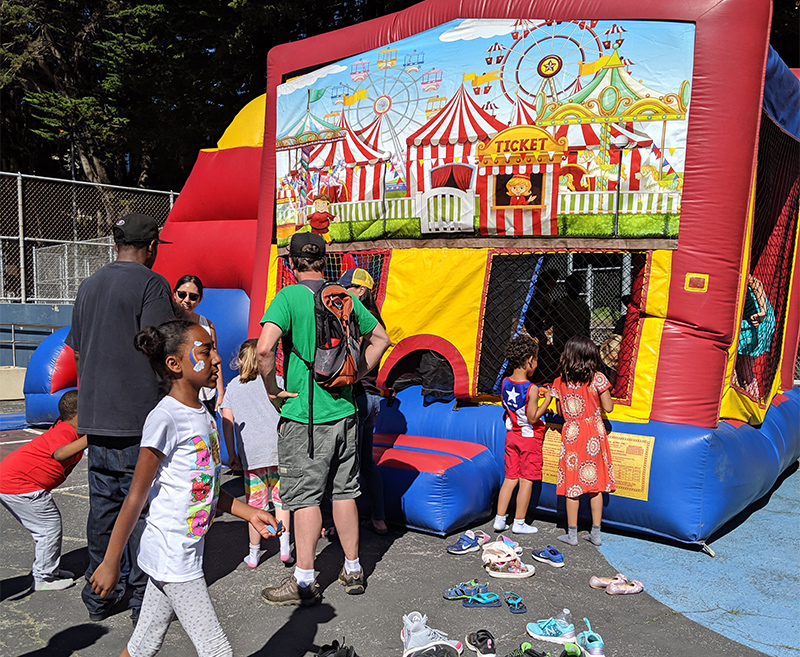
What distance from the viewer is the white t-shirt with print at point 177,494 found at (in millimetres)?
2342

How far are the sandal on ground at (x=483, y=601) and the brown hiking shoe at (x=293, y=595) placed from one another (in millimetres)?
742

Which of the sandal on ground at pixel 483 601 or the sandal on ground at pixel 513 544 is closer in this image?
the sandal on ground at pixel 483 601

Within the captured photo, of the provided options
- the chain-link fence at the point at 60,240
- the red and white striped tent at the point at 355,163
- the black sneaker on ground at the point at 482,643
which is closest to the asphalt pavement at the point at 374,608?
the black sneaker on ground at the point at 482,643

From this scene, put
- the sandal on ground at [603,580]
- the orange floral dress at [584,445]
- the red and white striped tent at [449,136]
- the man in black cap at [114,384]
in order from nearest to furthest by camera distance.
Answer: the man in black cap at [114,384], the sandal on ground at [603,580], the orange floral dress at [584,445], the red and white striped tent at [449,136]

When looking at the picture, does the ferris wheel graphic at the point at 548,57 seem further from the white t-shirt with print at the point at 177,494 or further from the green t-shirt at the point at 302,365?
the white t-shirt with print at the point at 177,494

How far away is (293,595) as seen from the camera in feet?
11.4

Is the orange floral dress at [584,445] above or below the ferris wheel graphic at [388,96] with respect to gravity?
below

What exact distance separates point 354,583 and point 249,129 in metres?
5.72

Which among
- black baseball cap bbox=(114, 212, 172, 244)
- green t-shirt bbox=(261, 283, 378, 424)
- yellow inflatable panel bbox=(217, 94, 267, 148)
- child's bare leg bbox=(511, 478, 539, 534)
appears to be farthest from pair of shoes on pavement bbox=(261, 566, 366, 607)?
yellow inflatable panel bbox=(217, 94, 267, 148)

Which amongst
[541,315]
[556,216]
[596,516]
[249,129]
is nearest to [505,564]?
[596,516]

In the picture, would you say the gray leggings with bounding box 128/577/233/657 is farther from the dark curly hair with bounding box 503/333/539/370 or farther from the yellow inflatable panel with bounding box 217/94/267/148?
the yellow inflatable panel with bounding box 217/94/267/148

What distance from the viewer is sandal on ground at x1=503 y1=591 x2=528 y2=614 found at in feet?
11.3

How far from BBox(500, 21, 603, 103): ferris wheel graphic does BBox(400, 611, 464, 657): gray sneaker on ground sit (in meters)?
3.70

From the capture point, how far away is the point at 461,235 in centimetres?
555
